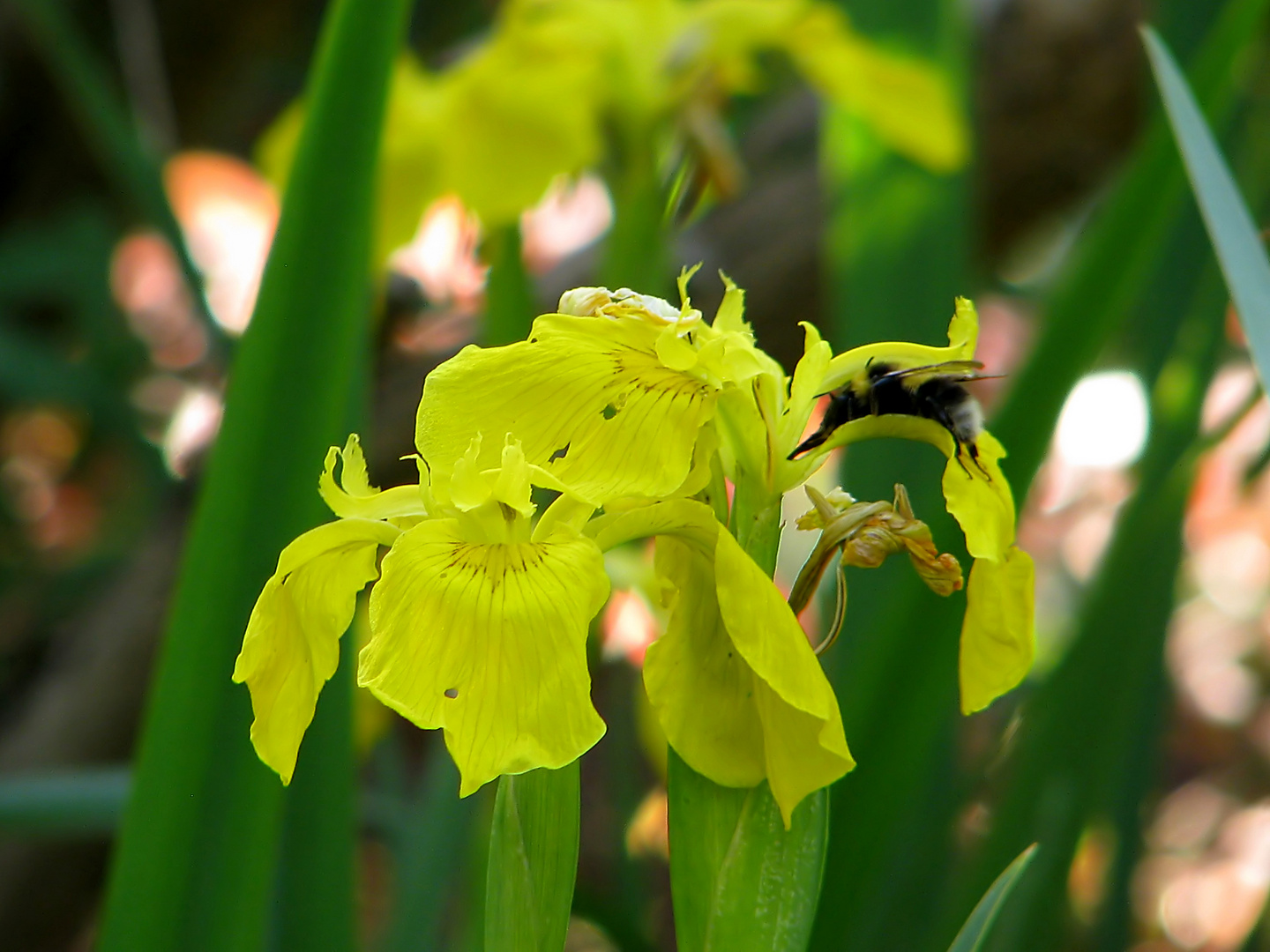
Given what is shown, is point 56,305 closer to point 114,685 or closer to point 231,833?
point 114,685

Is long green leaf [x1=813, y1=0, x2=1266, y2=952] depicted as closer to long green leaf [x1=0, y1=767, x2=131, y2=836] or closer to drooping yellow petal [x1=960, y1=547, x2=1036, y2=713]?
drooping yellow petal [x1=960, y1=547, x2=1036, y2=713]

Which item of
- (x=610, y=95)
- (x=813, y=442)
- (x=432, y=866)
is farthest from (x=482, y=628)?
(x=610, y=95)

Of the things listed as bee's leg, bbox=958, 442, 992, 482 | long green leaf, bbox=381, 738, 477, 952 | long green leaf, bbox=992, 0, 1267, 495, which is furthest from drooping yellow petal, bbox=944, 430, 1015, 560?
long green leaf, bbox=381, 738, 477, 952

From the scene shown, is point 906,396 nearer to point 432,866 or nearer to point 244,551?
point 244,551

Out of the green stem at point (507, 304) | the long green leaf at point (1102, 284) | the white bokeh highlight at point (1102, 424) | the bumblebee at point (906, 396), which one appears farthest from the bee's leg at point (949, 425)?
the white bokeh highlight at point (1102, 424)

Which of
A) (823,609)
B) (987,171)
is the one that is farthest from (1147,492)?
(987,171)
